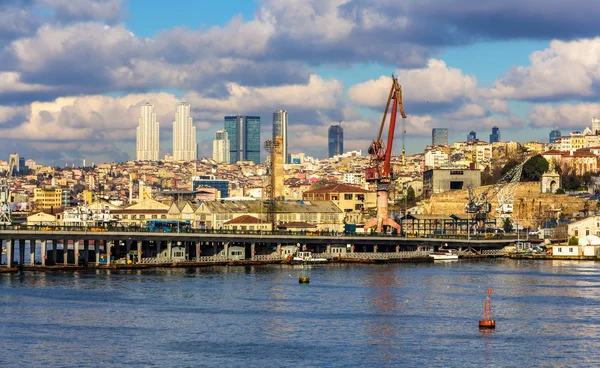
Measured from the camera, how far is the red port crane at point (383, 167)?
429ft

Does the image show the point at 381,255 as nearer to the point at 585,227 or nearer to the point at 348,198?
the point at 585,227

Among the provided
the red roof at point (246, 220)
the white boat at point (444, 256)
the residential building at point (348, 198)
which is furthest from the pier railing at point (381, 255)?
the residential building at point (348, 198)

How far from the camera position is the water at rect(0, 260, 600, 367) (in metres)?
48.5

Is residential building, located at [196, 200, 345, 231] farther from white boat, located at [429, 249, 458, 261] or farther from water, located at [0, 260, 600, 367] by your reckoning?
water, located at [0, 260, 600, 367]

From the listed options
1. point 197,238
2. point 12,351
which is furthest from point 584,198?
point 12,351

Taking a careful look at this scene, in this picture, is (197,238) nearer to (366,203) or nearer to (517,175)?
(366,203)

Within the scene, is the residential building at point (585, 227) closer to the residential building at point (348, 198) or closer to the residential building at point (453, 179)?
the residential building at point (348, 198)

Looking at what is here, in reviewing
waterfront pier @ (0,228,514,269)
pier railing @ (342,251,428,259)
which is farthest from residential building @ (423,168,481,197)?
pier railing @ (342,251,428,259)

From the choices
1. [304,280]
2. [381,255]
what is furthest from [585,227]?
[304,280]

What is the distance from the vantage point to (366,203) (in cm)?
16762

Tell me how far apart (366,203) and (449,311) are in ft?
339

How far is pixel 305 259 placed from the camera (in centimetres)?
10762

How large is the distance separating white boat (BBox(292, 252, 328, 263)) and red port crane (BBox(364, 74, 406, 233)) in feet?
71.1

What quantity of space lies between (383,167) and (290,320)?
73488 mm
